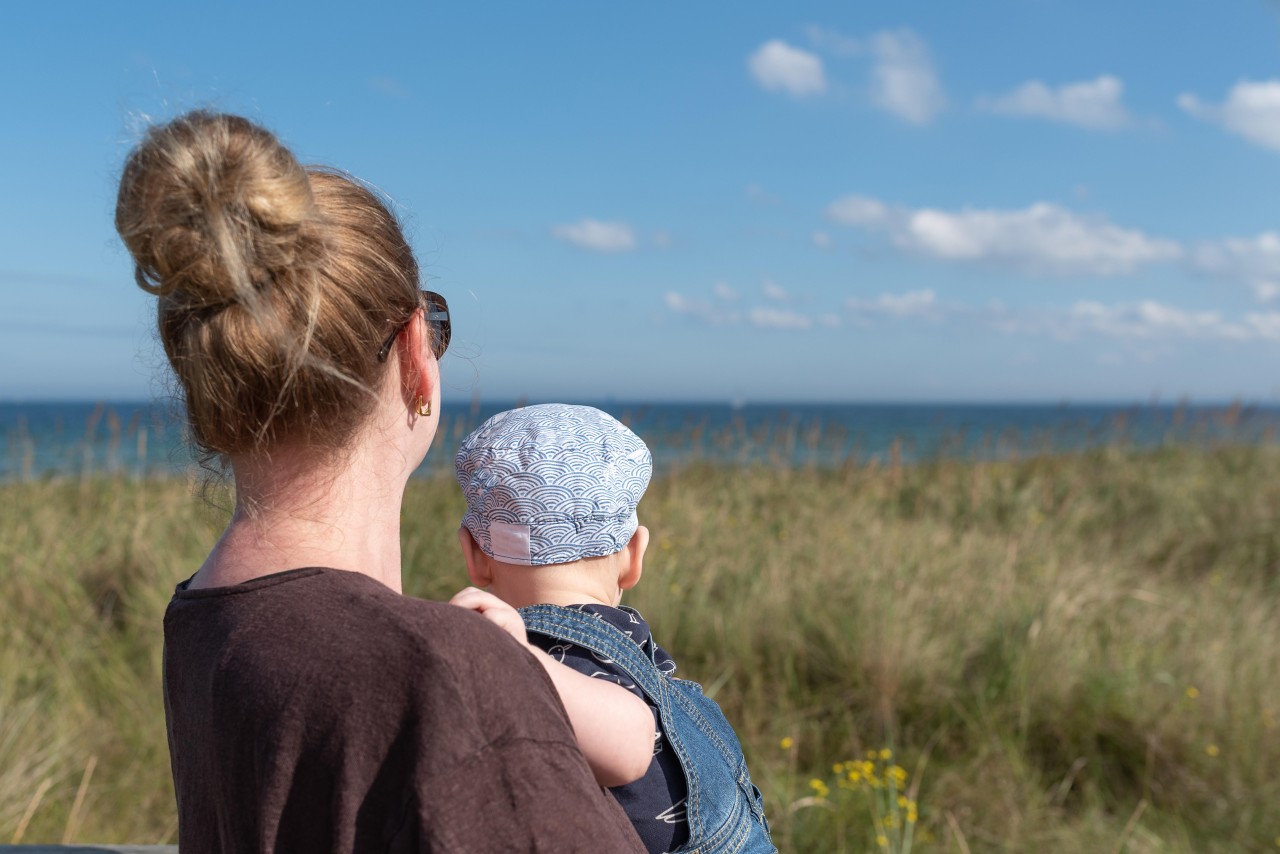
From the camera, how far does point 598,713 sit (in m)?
1.16

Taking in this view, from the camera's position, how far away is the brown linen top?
91 centimetres

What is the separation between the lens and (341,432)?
3.74 feet

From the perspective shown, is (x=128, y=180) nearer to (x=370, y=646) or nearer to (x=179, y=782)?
(x=370, y=646)

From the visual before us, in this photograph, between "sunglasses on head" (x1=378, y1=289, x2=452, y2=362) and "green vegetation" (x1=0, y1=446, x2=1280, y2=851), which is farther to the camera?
"green vegetation" (x1=0, y1=446, x2=1280, y2=851)

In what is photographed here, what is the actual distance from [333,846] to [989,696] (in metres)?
3.44

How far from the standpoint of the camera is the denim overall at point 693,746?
4.69 ft

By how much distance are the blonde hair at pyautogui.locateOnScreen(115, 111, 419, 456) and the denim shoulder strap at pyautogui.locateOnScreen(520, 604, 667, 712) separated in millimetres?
455

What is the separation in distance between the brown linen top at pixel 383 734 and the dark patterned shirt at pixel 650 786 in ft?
1.28

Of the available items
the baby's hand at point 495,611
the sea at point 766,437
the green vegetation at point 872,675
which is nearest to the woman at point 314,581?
the baby's hand at point 495,611

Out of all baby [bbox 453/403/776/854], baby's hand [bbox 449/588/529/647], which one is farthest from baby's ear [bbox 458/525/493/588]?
baby's hand [bbox 449/588/529/647]

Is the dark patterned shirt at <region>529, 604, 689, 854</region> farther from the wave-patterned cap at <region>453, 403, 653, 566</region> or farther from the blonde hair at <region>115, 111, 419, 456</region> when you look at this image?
the blonde hair at <region>115, 111, 419, 456</region>

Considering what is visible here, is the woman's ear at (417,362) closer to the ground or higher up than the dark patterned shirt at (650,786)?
higher up

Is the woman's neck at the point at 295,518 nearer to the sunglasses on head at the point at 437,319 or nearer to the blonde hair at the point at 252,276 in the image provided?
the blonde hair at the point at 252,276

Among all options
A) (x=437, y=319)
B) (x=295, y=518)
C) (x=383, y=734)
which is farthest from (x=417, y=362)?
(x=383, y=734)
